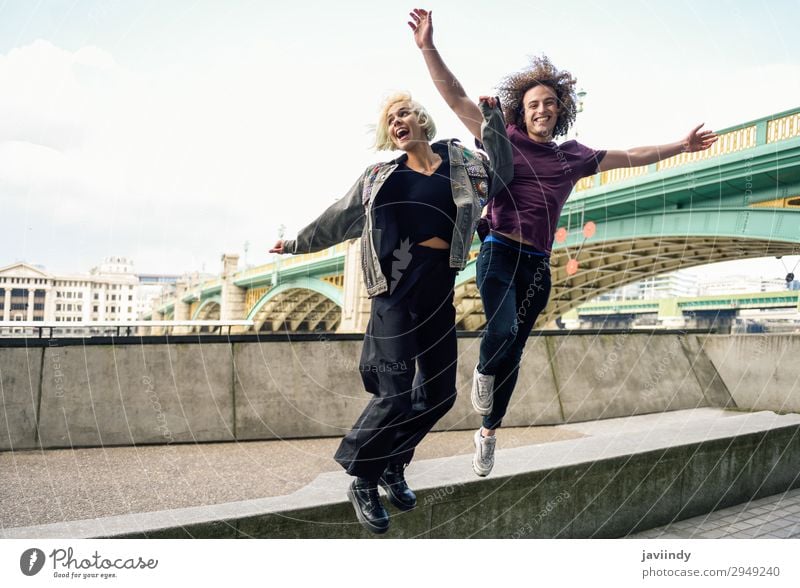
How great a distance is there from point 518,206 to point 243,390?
3.69 m

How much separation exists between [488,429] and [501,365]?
1.75 ft

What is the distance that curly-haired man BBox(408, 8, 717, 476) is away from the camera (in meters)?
4.00

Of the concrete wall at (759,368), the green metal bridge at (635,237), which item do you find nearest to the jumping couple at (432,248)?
the green metal bridge at (635,237)

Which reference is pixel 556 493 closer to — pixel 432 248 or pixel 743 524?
pixel 743 524

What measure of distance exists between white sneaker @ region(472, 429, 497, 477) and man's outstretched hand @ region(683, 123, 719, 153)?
8.43ft

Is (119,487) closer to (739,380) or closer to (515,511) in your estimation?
(515,511)

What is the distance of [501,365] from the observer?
4.14 m

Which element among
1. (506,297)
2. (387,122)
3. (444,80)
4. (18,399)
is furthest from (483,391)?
(18,399)

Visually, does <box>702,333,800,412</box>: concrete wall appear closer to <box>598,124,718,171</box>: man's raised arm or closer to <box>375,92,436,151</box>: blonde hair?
<box>598,124,718,171</box>: man's raised arm

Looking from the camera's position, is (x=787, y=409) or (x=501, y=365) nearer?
(x=501, y=365)

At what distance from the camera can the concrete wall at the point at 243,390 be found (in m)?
5.68

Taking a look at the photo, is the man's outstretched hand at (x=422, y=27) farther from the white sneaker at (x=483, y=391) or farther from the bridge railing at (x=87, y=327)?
the bridge railing at (x=87, y=327)

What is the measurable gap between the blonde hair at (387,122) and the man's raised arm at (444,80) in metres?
0.33
